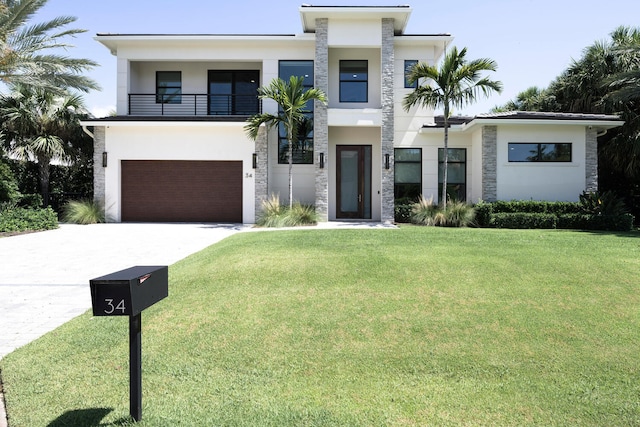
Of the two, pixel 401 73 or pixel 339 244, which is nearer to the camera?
pixel 339 244

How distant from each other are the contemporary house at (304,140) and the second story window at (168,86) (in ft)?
3.33

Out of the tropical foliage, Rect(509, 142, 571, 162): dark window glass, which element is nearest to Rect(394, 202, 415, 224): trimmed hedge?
Rect(509, 142, 571, 162): dark window glass

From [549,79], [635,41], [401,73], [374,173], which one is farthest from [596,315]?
[549,79]

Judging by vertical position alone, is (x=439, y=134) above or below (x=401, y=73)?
below

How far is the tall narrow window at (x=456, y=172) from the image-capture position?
19828 millimetres

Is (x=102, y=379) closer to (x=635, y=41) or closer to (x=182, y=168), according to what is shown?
Answer: (x=182, y=168)

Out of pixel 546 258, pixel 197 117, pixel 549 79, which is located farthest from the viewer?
pixel 549 79

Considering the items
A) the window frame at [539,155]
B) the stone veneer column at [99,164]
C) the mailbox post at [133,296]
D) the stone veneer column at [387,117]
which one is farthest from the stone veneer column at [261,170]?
the mailbox post at [133,296]

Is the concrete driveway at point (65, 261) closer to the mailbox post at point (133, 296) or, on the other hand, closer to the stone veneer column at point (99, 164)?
the stone veneer column at point (99, 164)

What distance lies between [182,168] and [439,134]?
1128 centimetres

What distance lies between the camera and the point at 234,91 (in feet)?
70.0

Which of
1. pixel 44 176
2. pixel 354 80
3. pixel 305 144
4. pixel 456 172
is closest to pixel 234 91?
pixel 305 144

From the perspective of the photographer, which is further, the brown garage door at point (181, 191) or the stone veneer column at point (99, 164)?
the brown garage door at point (181, 191)

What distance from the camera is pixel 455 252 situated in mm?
9219
